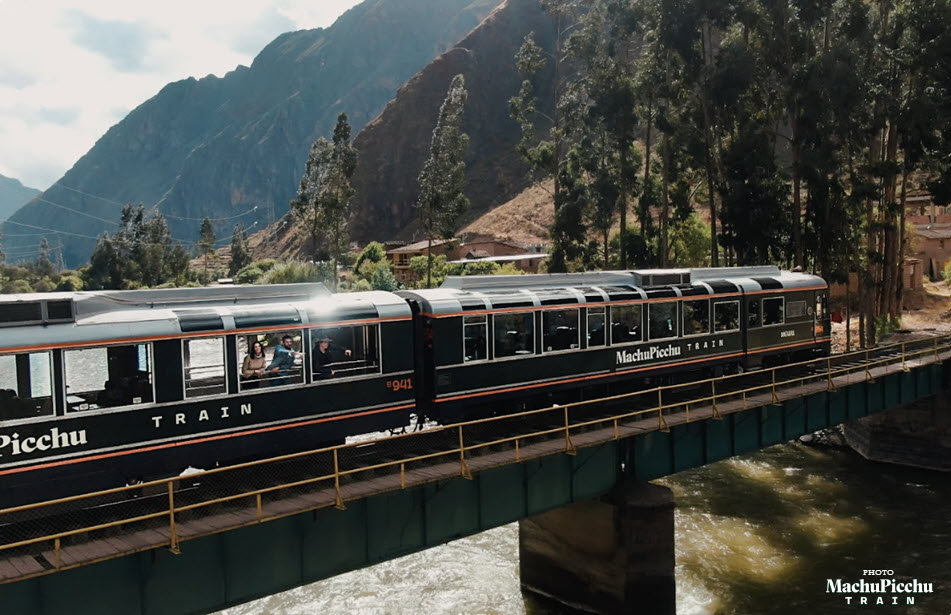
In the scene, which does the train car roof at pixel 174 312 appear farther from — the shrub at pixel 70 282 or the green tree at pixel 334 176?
the shrub at pixel 70 282

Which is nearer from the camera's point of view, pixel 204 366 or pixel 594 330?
pixel 204 366

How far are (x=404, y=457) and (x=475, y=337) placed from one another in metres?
4.40

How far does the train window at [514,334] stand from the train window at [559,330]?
1.66ft

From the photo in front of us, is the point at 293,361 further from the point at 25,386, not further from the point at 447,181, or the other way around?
the point at 447,181

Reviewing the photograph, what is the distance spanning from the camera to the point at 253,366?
16984 mm

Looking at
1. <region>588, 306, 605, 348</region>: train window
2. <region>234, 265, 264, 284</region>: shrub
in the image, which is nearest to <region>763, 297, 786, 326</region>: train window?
<region>588, 306, 605, 348</region>: train window

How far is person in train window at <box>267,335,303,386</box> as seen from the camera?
17.3 meters

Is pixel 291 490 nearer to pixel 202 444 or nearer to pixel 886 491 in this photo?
pixel 202 444

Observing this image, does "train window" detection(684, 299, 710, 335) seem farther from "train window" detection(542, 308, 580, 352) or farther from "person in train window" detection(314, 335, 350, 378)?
"person in train window" detection(314, 335, 350, 378)

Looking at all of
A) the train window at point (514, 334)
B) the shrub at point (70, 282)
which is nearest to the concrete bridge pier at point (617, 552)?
the train window at point (514, 334)

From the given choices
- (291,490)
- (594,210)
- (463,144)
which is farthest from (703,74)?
(291,490)

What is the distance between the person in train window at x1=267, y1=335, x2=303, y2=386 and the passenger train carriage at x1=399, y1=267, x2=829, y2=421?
12.4 ft

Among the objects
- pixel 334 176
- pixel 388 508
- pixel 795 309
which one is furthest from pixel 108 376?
pixel 334 176

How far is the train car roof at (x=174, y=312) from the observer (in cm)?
1438
